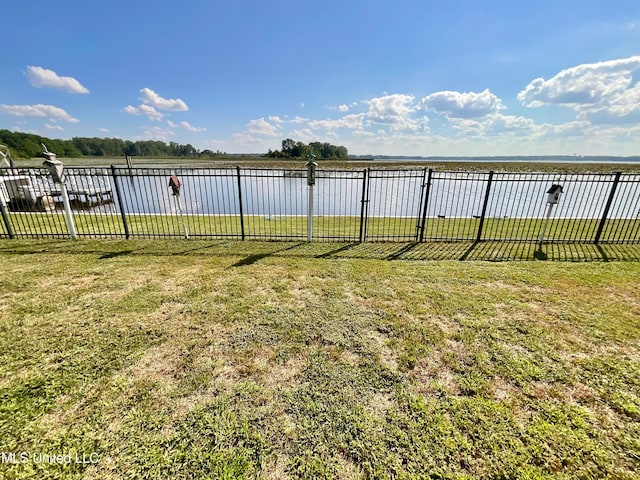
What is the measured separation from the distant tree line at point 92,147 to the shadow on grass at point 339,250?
83730mm

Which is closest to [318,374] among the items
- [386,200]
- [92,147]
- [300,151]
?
[386,200]

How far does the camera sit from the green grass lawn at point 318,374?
6.63 ft

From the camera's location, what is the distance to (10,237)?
277 inches

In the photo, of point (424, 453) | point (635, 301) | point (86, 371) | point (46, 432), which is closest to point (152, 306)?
point (86, 371)

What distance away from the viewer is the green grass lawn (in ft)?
6.63

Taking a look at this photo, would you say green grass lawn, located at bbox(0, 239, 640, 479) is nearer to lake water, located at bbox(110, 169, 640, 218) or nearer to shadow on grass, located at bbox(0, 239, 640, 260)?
shadow on grass, located at bbox(0, 239, 640, 260)

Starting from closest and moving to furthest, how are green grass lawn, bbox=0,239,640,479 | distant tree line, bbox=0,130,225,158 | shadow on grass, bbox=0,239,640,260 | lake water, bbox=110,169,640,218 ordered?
1. green grass lawn, bbox=0,239,640,479
2. shadow on grass, bbox=0,239,640,260
3. lake water, bbox=110,169,640,218
4. distant tree line, bbox=0,130,225,158

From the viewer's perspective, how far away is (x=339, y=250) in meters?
6.60

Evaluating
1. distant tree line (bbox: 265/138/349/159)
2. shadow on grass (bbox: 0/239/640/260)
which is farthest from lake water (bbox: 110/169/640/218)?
distant tree line (bbox: 265/138/349/159)

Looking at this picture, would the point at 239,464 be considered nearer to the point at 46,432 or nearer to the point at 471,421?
the point at 46,432

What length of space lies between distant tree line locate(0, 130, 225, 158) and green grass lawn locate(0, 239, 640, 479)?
8793 centimetres

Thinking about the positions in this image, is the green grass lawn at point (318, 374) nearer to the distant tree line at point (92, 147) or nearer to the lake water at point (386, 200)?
the lake water at point (386, 200)

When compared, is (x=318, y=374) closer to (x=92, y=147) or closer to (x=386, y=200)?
(x=386, y=200)

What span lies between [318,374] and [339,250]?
3.99 meters
